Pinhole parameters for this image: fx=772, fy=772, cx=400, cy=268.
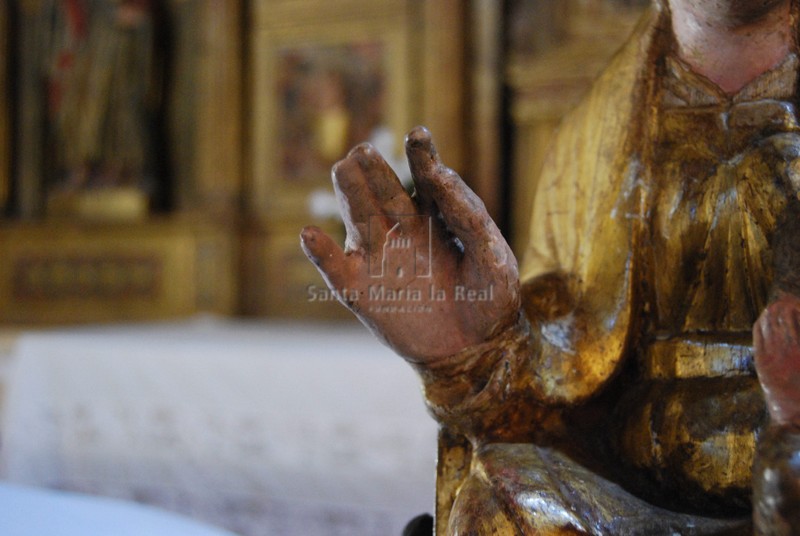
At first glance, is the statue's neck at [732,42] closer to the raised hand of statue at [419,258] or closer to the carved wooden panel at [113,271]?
the raised hand of statue at [419,258]

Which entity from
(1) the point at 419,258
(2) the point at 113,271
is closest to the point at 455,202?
(1) the point at 419,258

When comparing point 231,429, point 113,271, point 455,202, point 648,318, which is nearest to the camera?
point 455,202

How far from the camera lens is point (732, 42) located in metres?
0.69

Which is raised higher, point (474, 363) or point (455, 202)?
point (455, 202)

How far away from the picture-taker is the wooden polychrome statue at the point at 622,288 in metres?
0.62

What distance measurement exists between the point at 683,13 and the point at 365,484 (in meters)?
1.36

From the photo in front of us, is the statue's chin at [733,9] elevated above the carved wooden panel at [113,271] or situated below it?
above

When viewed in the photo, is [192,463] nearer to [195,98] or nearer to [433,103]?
[433,103]

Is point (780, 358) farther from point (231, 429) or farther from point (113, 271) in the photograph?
point (113, 271)

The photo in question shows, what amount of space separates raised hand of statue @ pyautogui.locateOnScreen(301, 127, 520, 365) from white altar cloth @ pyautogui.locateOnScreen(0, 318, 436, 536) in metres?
1.11

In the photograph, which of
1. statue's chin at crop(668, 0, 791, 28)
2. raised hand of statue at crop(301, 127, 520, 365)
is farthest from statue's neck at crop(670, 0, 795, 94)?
raised hand of statue at crop(301, 127, 520, 365)

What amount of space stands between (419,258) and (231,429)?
1416mm

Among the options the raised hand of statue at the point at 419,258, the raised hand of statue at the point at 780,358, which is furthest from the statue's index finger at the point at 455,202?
the raised hand of statue at the point at 780,358

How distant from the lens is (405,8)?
11.5 ft
